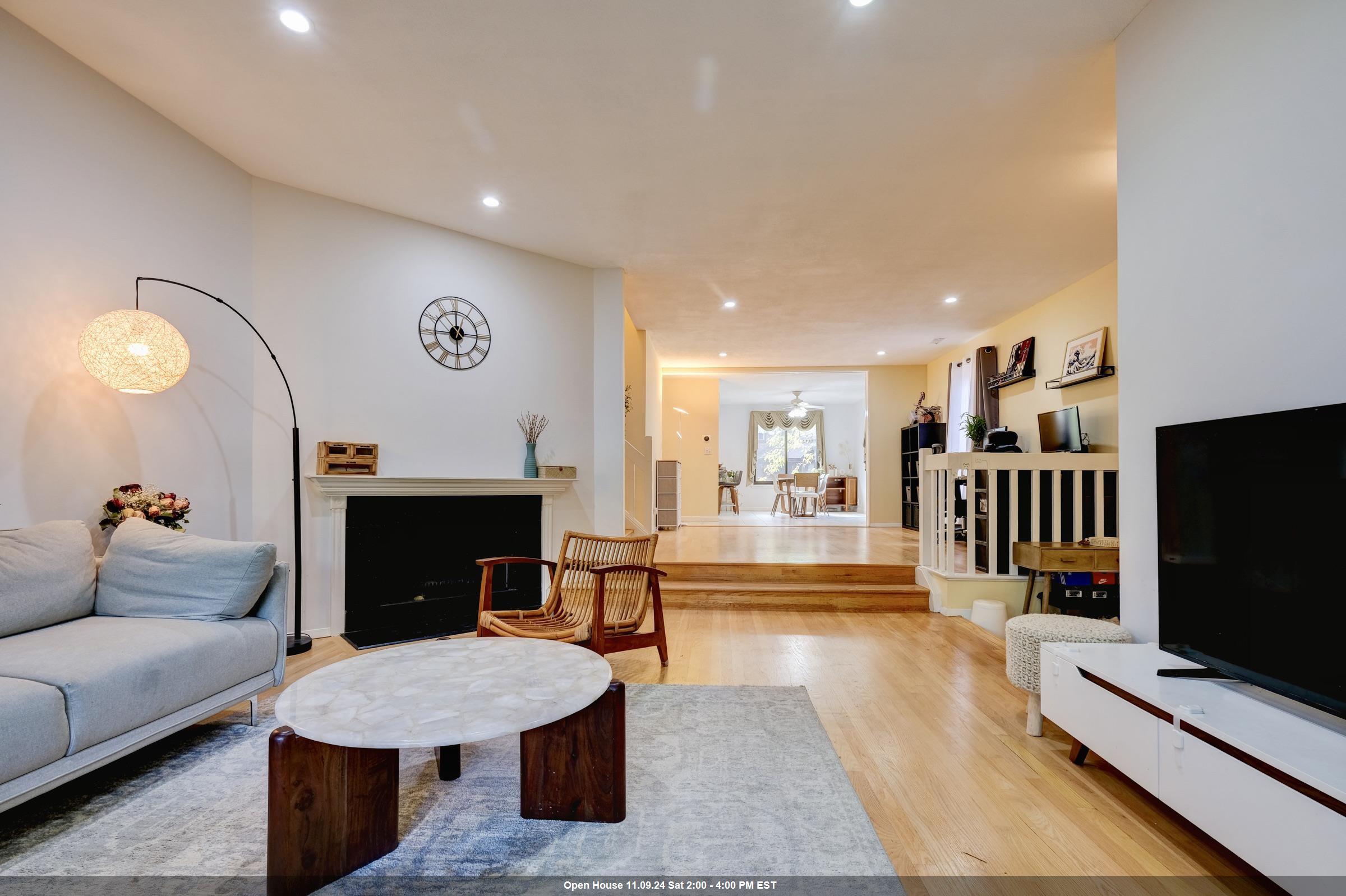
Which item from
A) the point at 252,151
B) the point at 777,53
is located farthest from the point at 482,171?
the point at 777,53

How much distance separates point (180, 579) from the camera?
2539 millimetres

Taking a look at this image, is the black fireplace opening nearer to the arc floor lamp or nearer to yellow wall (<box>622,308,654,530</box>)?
the arc floor lamp

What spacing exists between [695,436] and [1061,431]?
6.05m

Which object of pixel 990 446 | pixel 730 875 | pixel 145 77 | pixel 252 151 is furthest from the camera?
pixel 990 446

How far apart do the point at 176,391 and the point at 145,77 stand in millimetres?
1589

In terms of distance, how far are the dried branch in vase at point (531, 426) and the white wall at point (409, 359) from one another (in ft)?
0.16

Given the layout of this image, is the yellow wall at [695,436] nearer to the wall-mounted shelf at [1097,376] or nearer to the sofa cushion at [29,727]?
the wall-mounted shelf at [1097,376]

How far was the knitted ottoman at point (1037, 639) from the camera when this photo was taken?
2.48m

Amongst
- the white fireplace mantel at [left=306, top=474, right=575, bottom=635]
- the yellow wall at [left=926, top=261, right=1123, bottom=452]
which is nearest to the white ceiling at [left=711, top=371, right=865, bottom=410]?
the yellow wall at [left=926, top=261, right=1123, bottom=452]

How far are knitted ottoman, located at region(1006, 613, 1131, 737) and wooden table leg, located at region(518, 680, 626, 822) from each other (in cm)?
178

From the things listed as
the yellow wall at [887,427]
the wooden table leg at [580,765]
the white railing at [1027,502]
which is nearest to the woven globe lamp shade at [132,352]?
the wooden table leg at [580,765]

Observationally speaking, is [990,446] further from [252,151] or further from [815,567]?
[252,151]

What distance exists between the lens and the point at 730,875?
5.42 ft

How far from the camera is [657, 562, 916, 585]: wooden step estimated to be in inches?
215
